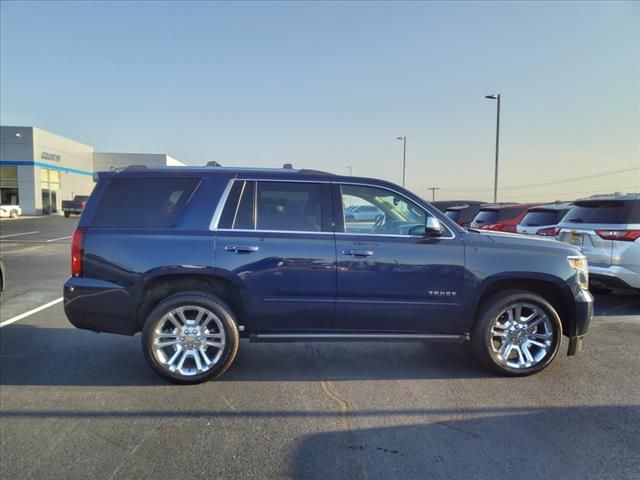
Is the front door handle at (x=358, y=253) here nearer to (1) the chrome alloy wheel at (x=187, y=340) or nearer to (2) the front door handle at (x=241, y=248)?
(2) the front door handle at (x=241, y=248)

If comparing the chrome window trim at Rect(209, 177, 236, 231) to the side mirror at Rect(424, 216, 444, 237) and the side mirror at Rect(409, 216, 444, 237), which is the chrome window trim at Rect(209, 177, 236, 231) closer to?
the side mirror at Rect(409, 216, 444, 237)

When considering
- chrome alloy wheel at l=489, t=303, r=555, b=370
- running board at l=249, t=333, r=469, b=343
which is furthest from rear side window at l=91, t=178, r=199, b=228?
chrome alloy wheel at l=489, t=303, r=555, b=370

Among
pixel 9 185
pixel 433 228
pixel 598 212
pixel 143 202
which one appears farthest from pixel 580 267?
pixel 9 185

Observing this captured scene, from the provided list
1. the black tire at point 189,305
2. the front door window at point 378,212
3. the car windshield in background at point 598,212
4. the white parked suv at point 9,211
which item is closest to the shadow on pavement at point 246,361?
the black tire at point 189,305

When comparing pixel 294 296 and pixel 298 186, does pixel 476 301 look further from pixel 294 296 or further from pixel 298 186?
pixel 298 186

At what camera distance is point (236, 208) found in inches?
169

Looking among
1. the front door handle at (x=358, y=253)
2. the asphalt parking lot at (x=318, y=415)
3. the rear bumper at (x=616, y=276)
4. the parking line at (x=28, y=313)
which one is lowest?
the asphalt parking lot at (x=318, y=415)

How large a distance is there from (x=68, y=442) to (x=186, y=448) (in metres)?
0.85

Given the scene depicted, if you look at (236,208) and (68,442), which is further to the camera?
(236,208)

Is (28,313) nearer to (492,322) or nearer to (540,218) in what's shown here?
(492,322)

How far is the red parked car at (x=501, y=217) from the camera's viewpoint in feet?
35.4

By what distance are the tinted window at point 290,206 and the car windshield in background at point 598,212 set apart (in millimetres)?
5042

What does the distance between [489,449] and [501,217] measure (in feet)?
29.2

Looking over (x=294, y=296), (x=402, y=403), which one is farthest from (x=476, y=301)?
(x=294, y=296)
